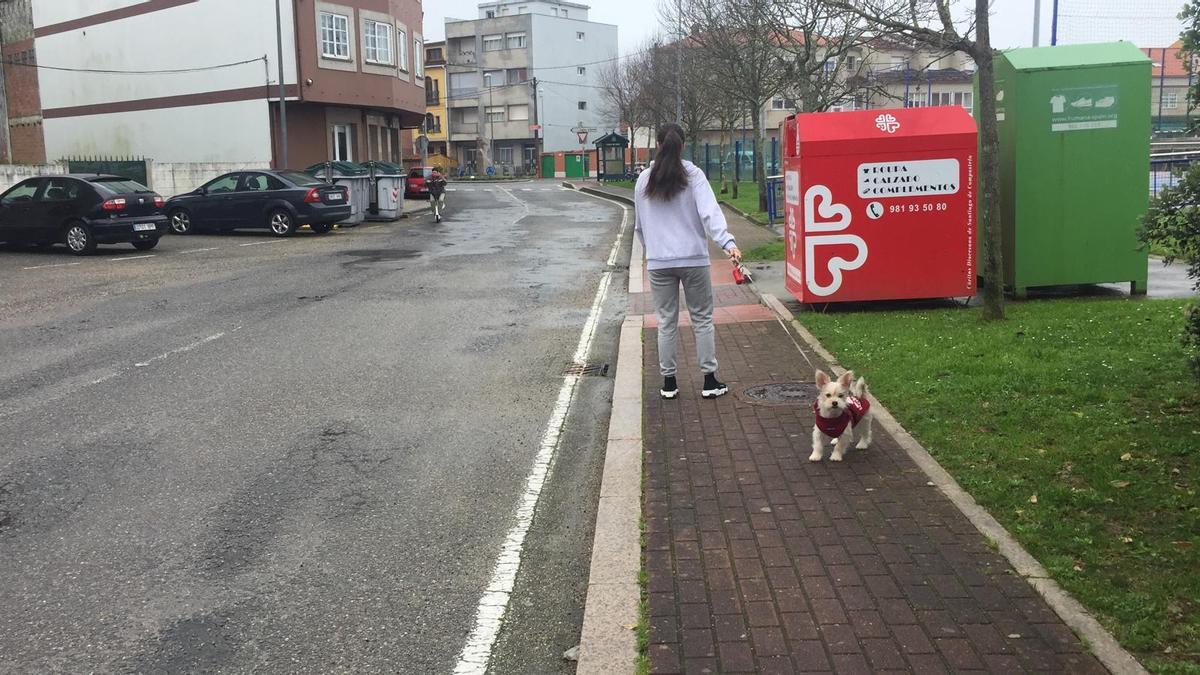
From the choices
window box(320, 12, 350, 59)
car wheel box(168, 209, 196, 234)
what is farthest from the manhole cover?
window box(320, 12, 350, 59)

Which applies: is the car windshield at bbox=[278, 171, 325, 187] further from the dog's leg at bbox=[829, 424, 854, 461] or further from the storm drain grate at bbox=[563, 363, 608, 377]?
the dog's leg at bbox=[829, 424, 854, 461]

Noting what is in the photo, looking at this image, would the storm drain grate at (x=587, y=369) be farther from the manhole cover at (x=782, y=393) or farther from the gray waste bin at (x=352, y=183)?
the gray waste bin at (x=352, y=183)

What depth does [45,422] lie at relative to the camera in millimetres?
7250

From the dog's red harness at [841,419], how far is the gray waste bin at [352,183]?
69.4 feet

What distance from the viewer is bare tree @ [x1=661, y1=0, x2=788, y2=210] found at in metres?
26.5

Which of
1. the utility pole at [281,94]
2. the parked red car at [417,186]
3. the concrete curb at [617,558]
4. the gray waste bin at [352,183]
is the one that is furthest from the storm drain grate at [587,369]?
the parked red car at [417,186]

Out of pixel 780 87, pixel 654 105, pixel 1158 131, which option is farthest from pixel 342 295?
pixel 654 105

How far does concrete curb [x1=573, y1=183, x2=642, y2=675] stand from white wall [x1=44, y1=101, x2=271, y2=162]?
32.6m

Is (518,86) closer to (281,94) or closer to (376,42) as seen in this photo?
(376,42)

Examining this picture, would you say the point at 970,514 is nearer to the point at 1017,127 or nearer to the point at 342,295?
the point at 1017,127

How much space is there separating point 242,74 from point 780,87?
779 inches

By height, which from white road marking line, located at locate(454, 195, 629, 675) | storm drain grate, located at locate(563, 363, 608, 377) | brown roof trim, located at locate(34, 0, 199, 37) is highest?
brown roof trim, located at locate(34, 0, 199, 37)

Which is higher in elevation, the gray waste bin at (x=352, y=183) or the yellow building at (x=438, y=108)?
the yellow building at (x=438, y=108)

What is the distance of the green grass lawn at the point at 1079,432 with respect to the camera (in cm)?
405
